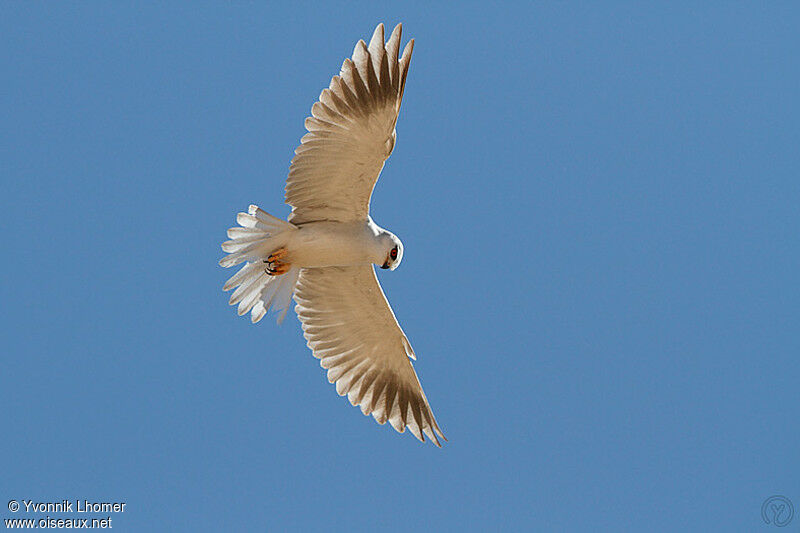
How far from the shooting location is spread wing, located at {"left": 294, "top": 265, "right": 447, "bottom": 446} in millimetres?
10742

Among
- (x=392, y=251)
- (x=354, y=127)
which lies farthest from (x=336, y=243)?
(x=354, y=127)

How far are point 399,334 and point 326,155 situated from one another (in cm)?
219

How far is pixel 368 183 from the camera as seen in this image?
9.85 m

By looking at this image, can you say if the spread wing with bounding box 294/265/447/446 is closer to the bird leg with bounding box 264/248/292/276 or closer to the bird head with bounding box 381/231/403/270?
the bird leg with bounding box 264/248/292/276

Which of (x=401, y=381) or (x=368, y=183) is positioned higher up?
(x=368, y=183)

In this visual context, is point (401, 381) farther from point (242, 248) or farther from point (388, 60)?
point (388, 60)

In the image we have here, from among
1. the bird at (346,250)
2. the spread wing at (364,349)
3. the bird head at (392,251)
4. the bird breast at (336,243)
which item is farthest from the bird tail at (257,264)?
the bird head at (392,251)

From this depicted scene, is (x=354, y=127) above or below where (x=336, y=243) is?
above

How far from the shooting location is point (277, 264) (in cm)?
1012

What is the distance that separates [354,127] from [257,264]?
178cm

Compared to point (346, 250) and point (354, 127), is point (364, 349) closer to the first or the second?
point (346, 250)

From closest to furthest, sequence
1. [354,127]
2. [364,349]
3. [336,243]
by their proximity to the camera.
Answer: [354,127], [336,243], [364,349]

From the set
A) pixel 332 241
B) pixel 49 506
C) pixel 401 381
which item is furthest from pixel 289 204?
pixel 49 506

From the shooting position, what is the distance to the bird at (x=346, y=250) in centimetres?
923
